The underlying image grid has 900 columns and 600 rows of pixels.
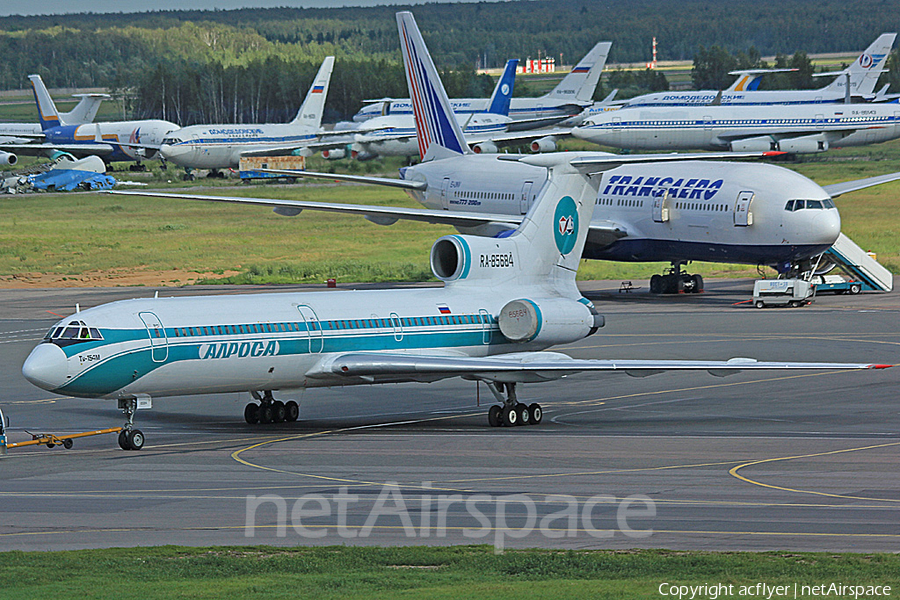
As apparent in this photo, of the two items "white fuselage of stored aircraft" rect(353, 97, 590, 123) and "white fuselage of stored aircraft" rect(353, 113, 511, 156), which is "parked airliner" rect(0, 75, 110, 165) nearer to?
"white fuselage of stored aircraft" rect(353, 113, 511, 156)

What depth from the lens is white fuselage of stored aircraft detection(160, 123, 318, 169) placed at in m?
133

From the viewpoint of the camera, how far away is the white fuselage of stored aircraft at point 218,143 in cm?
13312

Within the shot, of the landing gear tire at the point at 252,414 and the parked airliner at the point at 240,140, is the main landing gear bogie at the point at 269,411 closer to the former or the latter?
the landing gear tire at the point at 252,414

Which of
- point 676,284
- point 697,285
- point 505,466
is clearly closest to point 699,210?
point 676,284

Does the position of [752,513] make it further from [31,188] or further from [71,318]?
[31,188]

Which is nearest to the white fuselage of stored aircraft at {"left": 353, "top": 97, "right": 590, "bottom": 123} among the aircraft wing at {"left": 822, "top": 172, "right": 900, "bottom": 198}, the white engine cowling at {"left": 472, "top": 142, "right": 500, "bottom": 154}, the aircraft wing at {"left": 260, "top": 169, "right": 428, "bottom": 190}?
the white engine cowling at {"left": 472, "top": 142, "right": 500, "bottom": 154}

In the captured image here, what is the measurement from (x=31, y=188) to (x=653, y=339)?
93.1 metres

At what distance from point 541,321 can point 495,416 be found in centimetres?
350

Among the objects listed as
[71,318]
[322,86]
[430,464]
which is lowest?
[430,464]

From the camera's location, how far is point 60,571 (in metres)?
16.8

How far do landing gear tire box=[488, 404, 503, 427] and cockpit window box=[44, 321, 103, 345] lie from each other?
9.91 metres

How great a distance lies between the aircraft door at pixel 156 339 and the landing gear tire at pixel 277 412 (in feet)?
15.3

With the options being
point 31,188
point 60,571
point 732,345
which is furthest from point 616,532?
point 31,188

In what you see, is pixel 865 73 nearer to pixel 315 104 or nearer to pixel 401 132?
pixel 401 132
